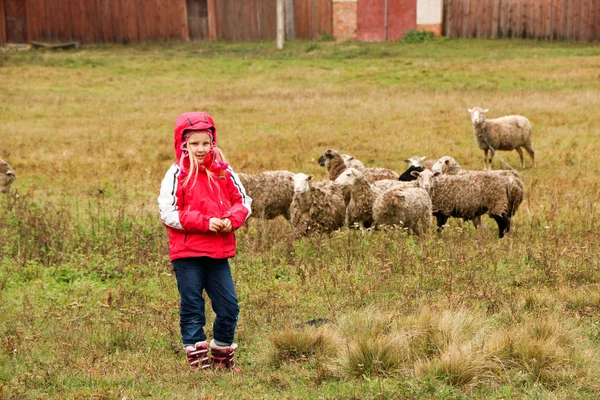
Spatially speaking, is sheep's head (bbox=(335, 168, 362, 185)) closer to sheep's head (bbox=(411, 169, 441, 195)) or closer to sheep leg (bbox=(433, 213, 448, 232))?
sheep's head (bbox=(411, 169, 441, 195))

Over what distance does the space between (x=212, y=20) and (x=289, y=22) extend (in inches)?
139

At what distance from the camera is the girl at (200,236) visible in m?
5.65

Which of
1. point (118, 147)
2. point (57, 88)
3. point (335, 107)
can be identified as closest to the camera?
point (118, 147)

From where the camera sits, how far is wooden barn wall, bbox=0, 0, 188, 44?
38594mm

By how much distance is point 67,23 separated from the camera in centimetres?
3881

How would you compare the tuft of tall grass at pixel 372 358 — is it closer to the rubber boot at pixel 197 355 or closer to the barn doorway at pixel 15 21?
the rubber boot at pixel 197 355

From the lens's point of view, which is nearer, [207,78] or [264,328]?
[264,328]

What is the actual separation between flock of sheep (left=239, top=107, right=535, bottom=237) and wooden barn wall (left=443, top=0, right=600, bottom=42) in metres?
25.2

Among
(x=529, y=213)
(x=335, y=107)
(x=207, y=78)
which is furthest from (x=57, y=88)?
(x=529, y=213)

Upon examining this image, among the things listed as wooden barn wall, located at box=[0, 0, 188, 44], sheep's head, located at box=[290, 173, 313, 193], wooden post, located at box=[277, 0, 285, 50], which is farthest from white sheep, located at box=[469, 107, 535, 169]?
wooden barn wall, located at box=[0, 0, 188, 44]

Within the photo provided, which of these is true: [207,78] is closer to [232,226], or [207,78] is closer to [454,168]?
[454,168]

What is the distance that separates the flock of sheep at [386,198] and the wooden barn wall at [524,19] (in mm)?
25193

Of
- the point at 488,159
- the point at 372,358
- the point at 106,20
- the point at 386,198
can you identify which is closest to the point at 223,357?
the point at 372,358

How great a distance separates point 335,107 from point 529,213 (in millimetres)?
11365
